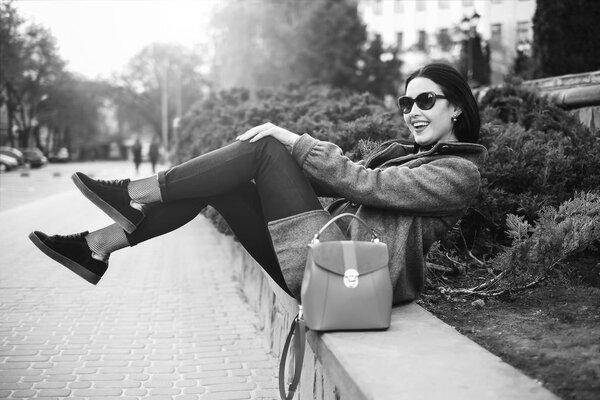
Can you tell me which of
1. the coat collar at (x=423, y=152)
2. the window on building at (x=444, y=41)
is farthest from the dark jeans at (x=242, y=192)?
the window on building at (x=444, y=41)

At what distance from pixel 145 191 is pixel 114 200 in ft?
0.56

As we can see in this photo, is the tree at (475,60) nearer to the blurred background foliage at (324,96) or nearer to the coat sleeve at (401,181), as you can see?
the blurred background foliage at (324,96)

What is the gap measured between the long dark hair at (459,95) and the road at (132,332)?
6.36ft

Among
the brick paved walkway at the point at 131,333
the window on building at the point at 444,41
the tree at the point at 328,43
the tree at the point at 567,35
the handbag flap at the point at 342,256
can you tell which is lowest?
the brick paved walkway at the point at 131,333

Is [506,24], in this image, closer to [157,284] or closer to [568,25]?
[568,25]

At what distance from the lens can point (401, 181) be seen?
3059 mm

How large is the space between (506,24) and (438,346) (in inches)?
2377

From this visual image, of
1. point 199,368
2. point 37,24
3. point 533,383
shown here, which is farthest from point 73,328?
point 37,24

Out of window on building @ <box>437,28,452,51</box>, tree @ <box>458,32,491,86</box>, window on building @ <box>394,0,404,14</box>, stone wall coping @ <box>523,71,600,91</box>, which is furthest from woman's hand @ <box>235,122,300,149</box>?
window on building @ <box>394,0,404,14</box>

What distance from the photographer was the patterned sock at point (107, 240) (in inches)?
142

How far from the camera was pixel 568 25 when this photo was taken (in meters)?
9.85

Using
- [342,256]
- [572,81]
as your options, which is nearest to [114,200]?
[342,256]

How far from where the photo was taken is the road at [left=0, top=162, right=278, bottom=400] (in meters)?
3.97

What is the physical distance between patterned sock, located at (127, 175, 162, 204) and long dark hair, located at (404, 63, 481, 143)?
1543mm
